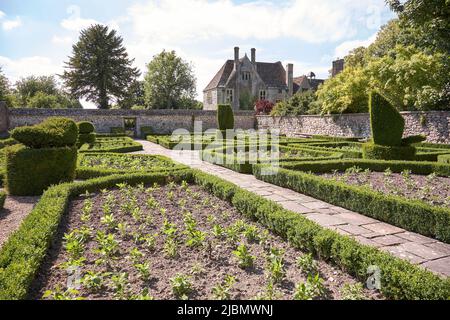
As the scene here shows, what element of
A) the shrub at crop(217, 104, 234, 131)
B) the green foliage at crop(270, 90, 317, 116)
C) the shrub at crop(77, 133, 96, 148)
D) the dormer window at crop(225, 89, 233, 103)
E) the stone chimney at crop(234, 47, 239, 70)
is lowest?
the shrub at crop(77, 133, 96, 148)

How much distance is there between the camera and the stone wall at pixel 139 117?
Result: 26.4 meters

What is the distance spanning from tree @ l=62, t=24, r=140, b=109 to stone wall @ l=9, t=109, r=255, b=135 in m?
11.5

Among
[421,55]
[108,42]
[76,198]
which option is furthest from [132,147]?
[108,42]

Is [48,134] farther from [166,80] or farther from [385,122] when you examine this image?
[166,80]

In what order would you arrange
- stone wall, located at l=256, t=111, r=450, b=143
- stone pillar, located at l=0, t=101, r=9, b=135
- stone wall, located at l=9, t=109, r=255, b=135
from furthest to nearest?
stone wall, located at l=9, t=109, r=255, b=135 → stone pillar, located at l=0, t=101, r=9, b=135 → stone wall, located at l=256, t=111, r=450, b=143

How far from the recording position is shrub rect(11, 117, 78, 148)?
7516mm

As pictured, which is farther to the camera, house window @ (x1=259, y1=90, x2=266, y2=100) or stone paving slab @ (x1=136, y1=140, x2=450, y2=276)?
house window @ (x1=259, y1=90, x2=266, y2=100)

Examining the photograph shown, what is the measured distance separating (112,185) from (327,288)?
5.94m

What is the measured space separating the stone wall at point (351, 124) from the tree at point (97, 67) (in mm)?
Result: 19156

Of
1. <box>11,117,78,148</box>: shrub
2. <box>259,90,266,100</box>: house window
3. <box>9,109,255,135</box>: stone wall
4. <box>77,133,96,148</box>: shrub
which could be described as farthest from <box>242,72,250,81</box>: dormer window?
<box>11,117,78,148</box>: shrub

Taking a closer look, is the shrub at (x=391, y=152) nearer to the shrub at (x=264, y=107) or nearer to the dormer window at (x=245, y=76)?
the shrub at (x=264, y=107)

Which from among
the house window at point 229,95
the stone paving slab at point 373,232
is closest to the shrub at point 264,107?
the house window at point 229,95

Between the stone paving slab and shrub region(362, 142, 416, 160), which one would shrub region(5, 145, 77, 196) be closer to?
the stone paving slab

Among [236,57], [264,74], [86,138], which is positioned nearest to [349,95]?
[86,138]
